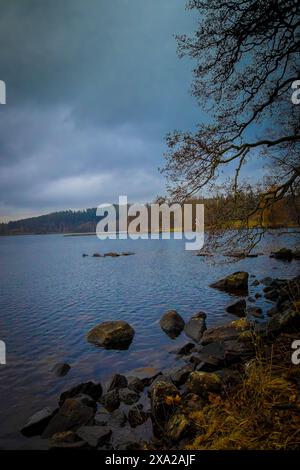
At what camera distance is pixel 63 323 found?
59.1 feet

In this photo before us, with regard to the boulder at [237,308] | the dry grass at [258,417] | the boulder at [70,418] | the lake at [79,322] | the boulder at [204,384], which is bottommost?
the lake at [79,322]

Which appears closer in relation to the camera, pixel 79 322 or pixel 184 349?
pixel 184 349

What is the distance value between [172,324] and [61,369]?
21.3ft

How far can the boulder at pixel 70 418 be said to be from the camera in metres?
7.32

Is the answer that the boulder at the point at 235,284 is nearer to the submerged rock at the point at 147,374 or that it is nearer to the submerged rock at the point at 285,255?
the submerged rock at the point at 147,374

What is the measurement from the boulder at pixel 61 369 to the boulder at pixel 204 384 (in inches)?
236

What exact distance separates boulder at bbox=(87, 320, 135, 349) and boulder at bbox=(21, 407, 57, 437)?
19.3 ft

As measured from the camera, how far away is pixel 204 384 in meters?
7.23

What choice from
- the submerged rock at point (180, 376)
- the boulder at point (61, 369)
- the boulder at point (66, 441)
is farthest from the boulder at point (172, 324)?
the boulder at point (66, 441)

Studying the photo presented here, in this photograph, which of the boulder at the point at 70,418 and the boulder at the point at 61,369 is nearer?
the boulder at the point at 70,418

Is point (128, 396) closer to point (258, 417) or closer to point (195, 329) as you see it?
point (258, 417)

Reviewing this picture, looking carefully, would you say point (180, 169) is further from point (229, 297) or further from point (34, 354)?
point (229, 297)

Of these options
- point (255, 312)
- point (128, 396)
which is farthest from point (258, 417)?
point (255, 312)
